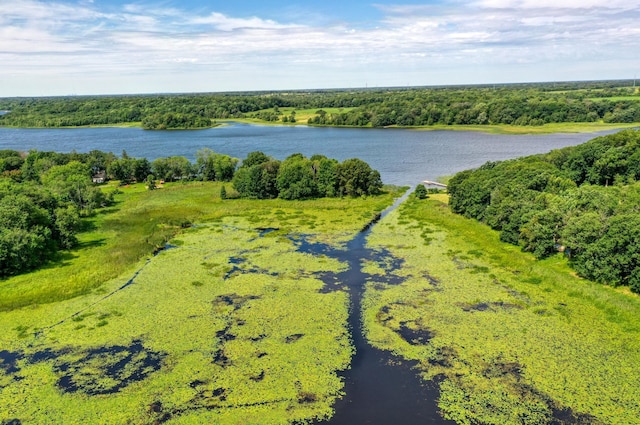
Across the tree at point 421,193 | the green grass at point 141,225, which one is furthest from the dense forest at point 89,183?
the tree at point 421,193

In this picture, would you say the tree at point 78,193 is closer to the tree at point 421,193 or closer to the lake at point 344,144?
the lake at point 344,144

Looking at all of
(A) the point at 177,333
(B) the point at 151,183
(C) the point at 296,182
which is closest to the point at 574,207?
(A) the point at 177,333

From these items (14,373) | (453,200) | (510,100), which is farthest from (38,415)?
(510,100)

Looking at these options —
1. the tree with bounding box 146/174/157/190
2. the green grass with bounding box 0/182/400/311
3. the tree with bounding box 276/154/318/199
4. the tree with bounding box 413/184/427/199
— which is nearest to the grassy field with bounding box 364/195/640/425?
the green grass with bounding box 0/182/400/311

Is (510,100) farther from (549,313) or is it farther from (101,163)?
(549,313)

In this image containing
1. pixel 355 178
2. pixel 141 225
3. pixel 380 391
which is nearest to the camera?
pixel 380 391

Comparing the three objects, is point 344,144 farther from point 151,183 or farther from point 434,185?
point 151,183
